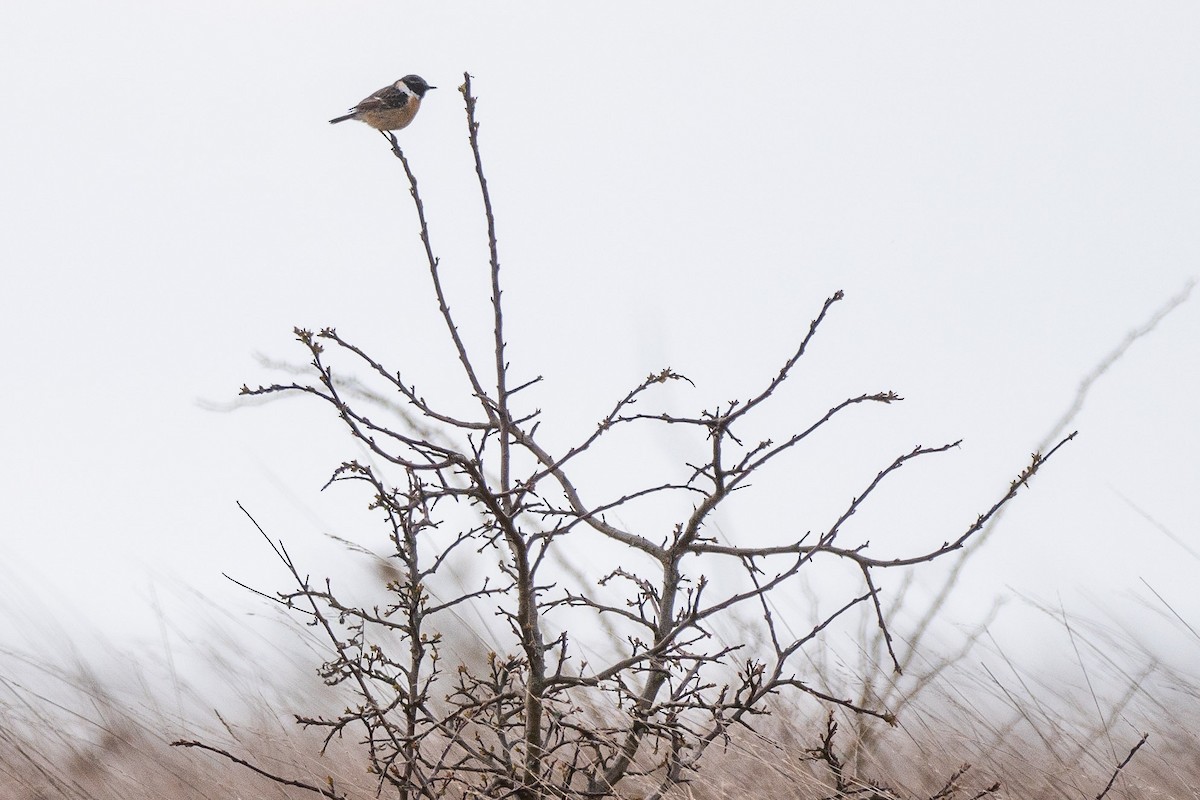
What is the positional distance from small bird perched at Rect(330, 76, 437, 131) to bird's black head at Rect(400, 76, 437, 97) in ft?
0.57

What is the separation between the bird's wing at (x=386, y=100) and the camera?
4.23 meters

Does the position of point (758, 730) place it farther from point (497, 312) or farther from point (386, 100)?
point (386, 100)

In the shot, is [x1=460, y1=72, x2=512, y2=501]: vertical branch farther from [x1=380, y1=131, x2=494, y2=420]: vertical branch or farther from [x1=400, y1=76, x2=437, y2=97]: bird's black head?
[x1=400, y1=76, x2=437, y2=97]: bird's black head

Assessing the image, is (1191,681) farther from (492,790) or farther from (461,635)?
(492,790)

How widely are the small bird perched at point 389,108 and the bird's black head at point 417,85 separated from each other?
173 mm

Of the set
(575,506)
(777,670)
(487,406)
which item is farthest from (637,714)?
(487,406)

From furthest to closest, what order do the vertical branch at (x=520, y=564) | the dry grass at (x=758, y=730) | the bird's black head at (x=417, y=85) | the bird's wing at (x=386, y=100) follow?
the bird's black head at (x=417, y=85) < the bird's wing at (x=386, y=100) < the dry grass at (x=758, y=730) < the vertical branch at (x=520, y=564)

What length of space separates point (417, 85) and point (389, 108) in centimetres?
59

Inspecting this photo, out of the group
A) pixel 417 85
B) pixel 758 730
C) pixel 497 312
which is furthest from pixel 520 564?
pixel 417 85

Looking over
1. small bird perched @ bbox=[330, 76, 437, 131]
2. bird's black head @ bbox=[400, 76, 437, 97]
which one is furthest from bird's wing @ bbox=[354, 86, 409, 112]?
bird's black head @ bbox=[400, 76, 437, 97]

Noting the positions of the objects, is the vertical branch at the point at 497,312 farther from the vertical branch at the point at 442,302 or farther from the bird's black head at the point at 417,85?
the bird's black head at the point at 417,85

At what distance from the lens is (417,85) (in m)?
4.79

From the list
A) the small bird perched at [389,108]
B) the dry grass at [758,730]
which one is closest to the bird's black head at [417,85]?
the small bird perched at [389,108]

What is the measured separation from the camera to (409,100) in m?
4.38
